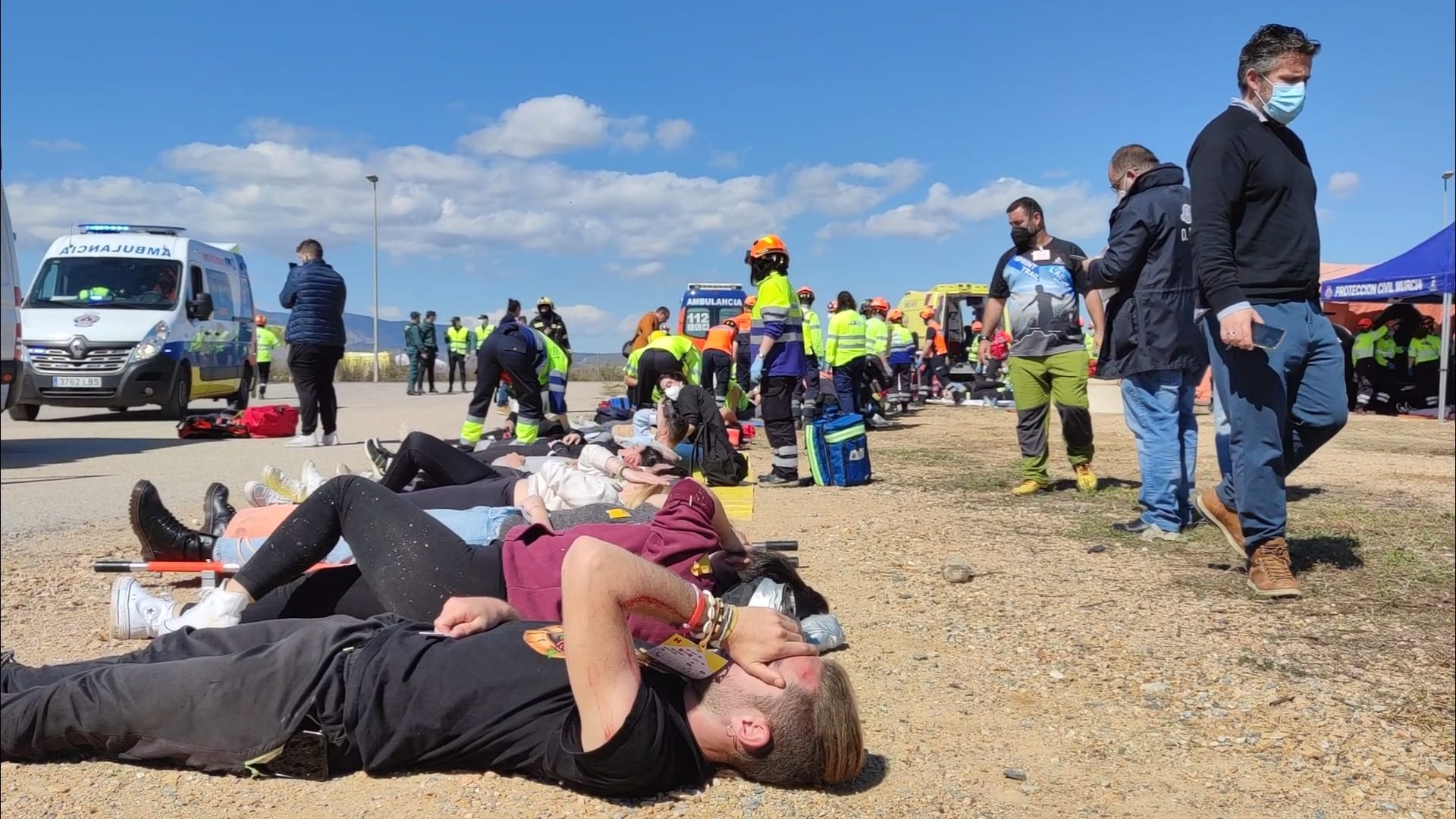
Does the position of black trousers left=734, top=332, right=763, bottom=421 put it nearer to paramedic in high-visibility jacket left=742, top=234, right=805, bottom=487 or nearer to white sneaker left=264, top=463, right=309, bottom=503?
paramedic in high-visibility jacket left=742, top=234, right=805, bottom=487

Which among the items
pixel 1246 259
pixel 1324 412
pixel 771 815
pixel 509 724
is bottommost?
pixel 771 815

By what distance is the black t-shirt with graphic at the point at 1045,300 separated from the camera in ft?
22.3

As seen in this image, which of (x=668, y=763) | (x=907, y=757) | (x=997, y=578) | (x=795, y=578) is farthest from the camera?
(x=997, y=578)

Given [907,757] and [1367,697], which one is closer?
[907,757]

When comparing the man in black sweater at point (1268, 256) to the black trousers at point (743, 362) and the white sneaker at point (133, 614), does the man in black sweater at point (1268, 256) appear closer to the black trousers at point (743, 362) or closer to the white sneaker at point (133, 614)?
the white sneaker at point (133, 614)

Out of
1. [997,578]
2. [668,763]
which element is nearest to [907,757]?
[668,763]

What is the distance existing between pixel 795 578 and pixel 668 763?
149cm

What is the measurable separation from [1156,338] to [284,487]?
479 centimetres

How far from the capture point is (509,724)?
8.60 ft

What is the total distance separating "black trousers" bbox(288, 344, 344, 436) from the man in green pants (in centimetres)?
674

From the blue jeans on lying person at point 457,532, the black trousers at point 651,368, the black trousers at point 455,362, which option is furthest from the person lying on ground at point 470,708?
the black trousers at point 455,362

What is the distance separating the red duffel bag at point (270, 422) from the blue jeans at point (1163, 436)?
9.26m

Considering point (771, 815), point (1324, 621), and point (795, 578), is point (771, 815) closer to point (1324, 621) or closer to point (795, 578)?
point (795, 578)

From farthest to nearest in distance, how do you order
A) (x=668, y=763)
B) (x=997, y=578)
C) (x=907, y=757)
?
(x=997, y=578)
(x=907, y=757)
(x=668, y=763)
